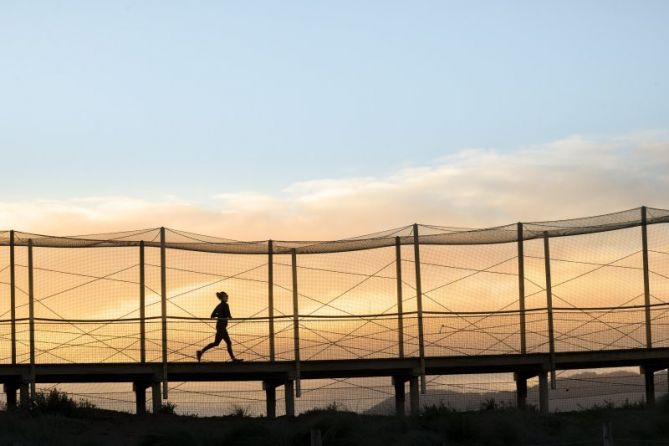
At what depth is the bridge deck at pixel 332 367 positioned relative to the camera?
111ft

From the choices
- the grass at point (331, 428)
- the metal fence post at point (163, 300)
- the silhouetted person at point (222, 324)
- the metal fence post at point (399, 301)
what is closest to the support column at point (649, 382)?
the grass at point (331, 428)

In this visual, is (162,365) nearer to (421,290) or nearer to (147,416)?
(147,416)

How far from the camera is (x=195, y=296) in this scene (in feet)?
116

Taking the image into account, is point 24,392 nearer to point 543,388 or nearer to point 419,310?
point 419,310

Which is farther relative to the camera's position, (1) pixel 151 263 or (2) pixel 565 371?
(2) pixel 565 371

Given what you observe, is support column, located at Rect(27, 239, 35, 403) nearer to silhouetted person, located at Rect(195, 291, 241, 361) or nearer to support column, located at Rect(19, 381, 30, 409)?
support column, located at Rect(19, 381, 30, 409)

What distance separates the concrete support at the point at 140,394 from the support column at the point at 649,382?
1165 centimetres

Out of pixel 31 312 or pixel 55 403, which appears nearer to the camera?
pixel 55 403

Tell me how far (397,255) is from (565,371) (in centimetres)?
517

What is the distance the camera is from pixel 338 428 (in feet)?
104

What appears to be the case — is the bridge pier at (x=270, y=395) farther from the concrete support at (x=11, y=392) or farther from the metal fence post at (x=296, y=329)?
the concrete support at (x=11, y=392)

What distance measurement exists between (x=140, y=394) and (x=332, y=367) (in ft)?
14.2

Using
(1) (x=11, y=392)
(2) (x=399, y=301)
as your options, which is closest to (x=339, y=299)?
(2) (x=399, y=301)

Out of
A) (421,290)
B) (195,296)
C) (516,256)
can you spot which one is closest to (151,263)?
(195,296)
